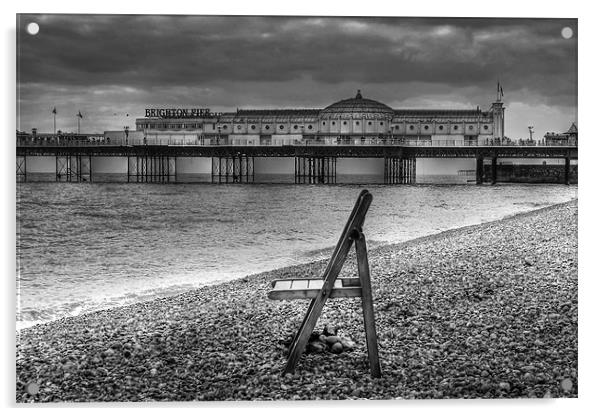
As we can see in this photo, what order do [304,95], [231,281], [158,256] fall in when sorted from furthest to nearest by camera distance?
→ [158,256] < [231,281] < [304,95]

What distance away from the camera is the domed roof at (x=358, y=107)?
22.0ft

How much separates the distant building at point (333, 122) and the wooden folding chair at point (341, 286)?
2709 mm

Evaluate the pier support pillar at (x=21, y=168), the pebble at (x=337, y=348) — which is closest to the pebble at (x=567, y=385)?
the pebble at (x=337, y=348)

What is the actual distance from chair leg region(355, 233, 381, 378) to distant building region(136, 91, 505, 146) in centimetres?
281

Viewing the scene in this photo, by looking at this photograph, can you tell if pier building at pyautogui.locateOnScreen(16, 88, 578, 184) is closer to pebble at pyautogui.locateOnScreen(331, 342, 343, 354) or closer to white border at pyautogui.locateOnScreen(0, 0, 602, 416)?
white border at pyautogui.locateOnScreen(0, 0, 602, 416)

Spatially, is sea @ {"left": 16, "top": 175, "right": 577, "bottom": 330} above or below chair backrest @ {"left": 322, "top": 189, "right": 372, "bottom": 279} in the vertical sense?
below

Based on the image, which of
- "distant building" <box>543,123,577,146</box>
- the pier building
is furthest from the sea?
the pier building

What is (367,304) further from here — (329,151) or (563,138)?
(329,151)

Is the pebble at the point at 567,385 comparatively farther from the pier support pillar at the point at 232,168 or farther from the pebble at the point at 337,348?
the pier support pillar at the point at 232,168

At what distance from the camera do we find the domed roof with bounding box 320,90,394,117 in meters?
6.70

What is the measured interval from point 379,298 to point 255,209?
13287 millimetres

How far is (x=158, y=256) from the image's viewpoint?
420 inches
